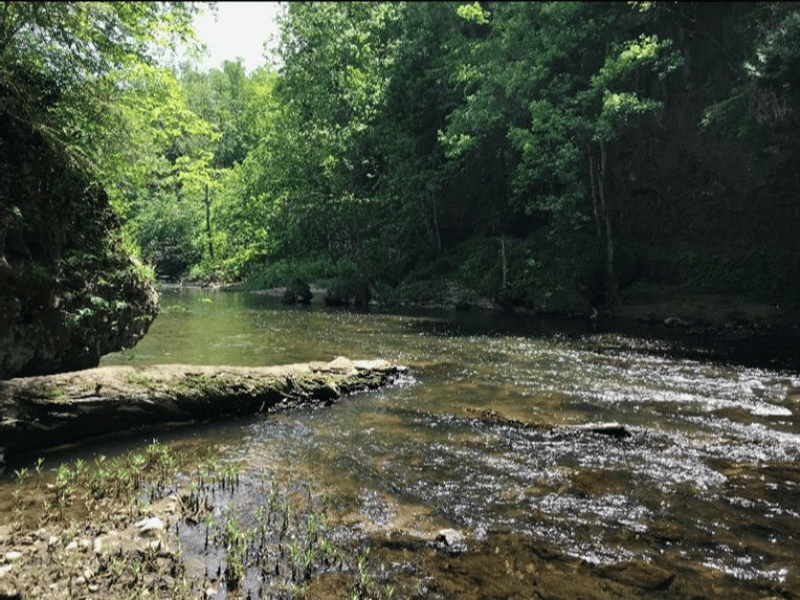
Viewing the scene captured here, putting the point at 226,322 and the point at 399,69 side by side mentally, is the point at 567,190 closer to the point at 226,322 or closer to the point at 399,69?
the point at 399,69

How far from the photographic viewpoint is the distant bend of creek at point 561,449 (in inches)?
229

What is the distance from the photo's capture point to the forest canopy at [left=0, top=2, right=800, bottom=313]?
543 inches

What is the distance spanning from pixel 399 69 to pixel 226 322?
23.8 metres

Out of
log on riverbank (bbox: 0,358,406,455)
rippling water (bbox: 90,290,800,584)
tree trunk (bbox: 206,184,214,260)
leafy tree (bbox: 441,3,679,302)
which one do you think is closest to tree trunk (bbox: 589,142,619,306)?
leafy tree (bbox: 441,3,679,302)

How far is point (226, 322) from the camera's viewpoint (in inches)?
886

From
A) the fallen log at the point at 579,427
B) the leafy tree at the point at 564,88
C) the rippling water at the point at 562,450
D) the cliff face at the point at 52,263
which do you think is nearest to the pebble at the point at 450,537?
the rippling water at the point at 562,450

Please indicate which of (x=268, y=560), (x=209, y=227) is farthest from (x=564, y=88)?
(x=209, y=227)

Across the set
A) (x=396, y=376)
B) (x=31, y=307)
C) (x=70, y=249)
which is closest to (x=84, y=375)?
(x=31, y=307)

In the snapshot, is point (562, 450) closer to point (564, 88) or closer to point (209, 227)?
point (564, 88)

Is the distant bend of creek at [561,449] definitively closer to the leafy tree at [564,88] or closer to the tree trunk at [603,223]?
the tree trunk at [603,223]

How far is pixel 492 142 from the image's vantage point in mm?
35500

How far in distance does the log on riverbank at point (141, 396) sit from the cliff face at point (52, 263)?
2.85 feet

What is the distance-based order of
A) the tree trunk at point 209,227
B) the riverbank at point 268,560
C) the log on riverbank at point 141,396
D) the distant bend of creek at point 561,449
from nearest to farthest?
the riverbank at point 268,560 < the distant bend of creek at point 561,449 < the log on riverbank at point 141,396 < the tree trunk at point 209,227

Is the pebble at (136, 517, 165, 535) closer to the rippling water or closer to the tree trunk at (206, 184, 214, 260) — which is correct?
the rippling water
